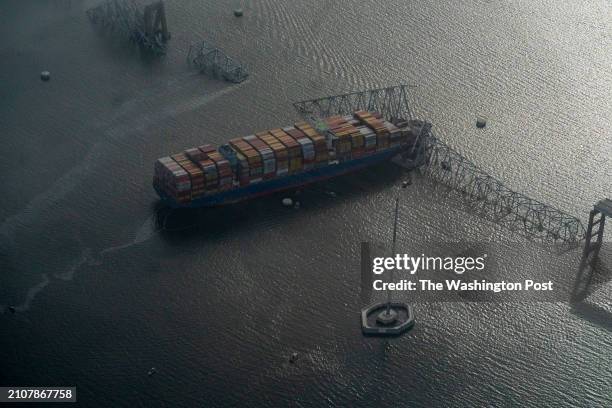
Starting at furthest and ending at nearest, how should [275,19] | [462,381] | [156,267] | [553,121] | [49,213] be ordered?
[275,19], [553,121], [49,213], [156,267], [462,381]

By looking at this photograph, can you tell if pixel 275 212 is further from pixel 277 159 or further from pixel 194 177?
pixel 194 177

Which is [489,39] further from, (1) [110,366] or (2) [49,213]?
(1) [110,366]

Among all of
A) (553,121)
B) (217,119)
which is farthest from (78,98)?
(553,121)

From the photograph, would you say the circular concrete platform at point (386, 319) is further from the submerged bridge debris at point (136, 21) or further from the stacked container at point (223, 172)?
the submerged bridge debris at point (136, 21)

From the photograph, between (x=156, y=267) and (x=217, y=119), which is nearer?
(x=156, y=267)

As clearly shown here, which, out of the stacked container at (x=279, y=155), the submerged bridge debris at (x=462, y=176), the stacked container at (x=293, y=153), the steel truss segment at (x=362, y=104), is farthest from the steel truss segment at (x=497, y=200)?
the stacked container at (x=279, y=155)

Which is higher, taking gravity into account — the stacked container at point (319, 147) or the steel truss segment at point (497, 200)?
the stacked container at point (319, 147)

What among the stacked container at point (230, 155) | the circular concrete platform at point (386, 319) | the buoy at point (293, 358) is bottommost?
the buoy at point (293, 358)
